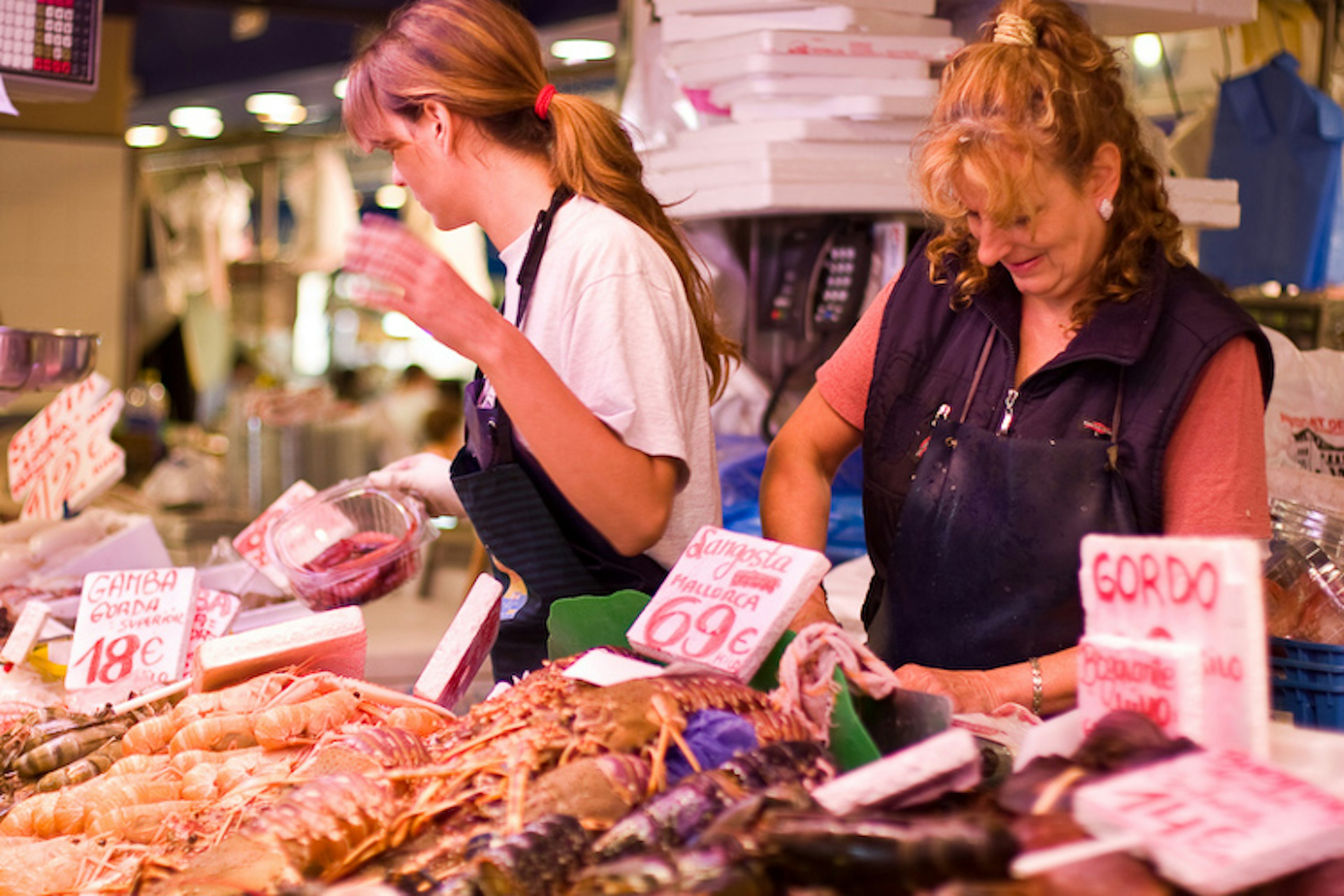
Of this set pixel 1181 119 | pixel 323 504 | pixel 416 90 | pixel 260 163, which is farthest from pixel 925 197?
pixel 260 163

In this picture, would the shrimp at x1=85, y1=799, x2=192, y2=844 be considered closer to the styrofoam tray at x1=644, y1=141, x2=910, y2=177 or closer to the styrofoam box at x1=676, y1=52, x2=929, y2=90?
the styrofoam tray at x1=644, y1=141, x2=910, y2=177

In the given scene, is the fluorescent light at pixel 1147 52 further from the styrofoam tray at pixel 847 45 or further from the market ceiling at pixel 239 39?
the styrofoam tray at pixel 847 45

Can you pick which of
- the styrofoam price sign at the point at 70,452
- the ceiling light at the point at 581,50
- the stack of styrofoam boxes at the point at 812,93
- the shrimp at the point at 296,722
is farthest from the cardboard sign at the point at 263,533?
the ceiling light at the point at 581,50

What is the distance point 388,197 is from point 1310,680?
13635mm

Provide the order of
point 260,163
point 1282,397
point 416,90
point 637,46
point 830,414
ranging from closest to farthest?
point 416,90, point 830,414, point 1282,397, point 637,46, point 260,163

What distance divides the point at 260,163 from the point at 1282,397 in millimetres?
11450

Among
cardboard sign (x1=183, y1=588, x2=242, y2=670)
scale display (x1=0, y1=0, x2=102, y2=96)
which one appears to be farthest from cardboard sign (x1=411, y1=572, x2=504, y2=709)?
scale display (x1=0, y1=0, x2=102, y2=96)

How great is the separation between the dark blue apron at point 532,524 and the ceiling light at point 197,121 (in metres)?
9.08

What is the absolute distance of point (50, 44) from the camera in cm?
295

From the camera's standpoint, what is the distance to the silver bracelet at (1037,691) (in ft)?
5.69

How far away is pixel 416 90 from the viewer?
6.05 feet

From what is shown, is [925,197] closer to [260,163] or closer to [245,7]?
[245,7]

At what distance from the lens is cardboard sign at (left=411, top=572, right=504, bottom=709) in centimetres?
177

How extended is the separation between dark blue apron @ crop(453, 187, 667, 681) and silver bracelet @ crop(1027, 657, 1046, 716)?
51 centimetres
